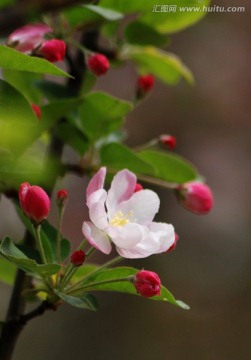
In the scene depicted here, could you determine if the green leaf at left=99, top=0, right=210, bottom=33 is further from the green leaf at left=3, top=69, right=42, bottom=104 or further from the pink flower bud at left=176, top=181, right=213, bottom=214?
the pink flower bud at left=176, top=181, right=213, bottom=214

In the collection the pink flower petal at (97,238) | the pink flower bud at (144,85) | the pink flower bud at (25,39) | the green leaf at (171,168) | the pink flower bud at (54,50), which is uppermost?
the pink flower bud at (54,50)

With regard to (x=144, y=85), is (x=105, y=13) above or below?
above

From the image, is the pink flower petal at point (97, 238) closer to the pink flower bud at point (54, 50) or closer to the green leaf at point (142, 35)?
the pink flower bud at point (54, 50)

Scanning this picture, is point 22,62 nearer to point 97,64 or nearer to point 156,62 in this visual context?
point 97,64

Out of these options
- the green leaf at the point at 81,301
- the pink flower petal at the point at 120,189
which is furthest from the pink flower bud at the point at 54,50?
the green leaf at the point at 81,301

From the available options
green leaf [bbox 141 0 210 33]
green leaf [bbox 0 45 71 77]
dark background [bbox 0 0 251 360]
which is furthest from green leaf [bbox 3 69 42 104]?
dark background [bbox 0 0 251 360]

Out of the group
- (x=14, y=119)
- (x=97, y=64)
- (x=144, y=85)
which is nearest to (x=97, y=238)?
(x=14, y=119)
